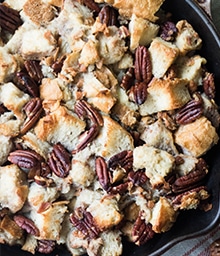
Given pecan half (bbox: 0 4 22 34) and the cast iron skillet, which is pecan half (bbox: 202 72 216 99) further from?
pecan half (bbox: 0 4 22 34)

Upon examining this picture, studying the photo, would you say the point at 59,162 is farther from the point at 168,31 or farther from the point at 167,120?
the point at 168,31

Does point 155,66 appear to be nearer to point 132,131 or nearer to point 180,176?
point 132,131

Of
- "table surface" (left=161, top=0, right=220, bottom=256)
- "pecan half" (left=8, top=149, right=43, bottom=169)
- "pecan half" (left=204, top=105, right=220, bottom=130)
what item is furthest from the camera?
"table surface" (left=161, top=0, right=220, bottom=256)

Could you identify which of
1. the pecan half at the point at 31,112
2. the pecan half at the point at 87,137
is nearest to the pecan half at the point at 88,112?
the pecan half at the point at 87,137

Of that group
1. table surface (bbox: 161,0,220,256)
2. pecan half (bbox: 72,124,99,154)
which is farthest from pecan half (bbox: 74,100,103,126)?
table surface (bbox: 161,0,220,256)

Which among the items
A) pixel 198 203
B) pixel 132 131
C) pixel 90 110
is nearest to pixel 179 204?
pixel 198 203

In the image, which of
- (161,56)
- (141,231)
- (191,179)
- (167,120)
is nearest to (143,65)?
(161,56)
